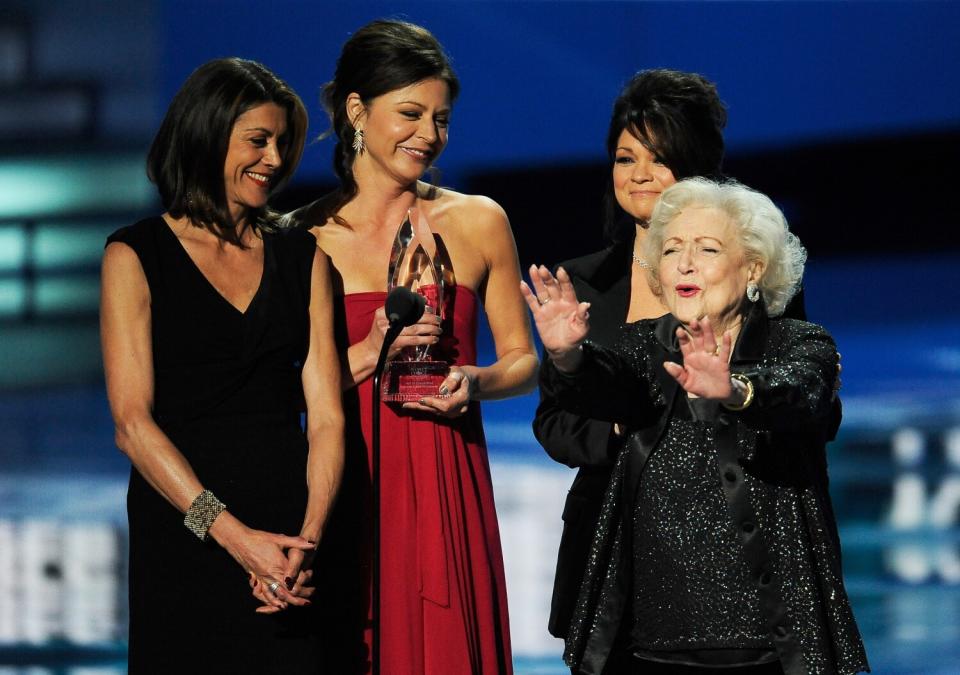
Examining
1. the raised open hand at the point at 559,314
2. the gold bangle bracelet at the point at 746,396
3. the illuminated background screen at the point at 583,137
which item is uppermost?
the illuminated background screen at the point at 583,137

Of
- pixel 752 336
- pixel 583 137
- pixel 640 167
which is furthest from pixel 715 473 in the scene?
pixel 583 137

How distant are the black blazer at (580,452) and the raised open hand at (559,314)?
0.97 ft

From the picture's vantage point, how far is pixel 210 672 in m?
2.39

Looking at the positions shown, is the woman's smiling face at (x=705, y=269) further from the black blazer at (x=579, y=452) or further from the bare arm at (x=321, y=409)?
the bare arm at (x=321, y=409)

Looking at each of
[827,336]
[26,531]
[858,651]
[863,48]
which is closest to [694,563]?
[858,651]

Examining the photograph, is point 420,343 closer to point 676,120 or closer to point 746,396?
point 676,120

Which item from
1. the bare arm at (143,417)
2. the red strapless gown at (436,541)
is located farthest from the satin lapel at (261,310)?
the red strapless gown at (436,541)

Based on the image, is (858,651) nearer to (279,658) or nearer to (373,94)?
(279,658)

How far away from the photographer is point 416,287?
2764 millimetres

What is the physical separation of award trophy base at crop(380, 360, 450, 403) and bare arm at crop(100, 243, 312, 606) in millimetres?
398

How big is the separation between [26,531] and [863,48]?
4423 millimetres

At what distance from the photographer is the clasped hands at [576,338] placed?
190 centimetres

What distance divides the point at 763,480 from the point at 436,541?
31.2 inches

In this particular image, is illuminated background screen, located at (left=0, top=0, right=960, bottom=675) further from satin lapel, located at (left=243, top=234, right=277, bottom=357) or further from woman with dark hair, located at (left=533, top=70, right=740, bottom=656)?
satin lapel, located at (left=243, top=234, right=277, bottom=357)
